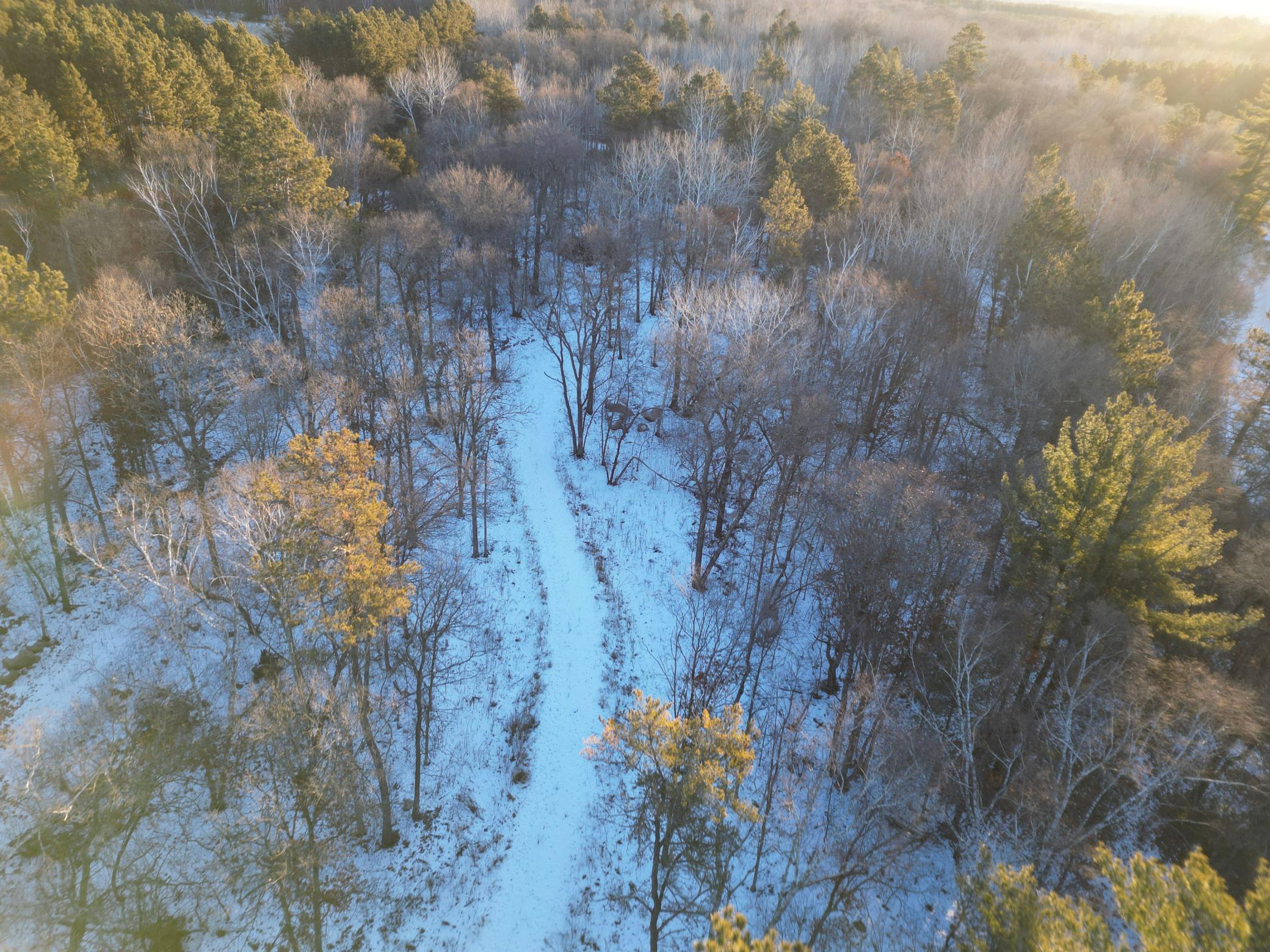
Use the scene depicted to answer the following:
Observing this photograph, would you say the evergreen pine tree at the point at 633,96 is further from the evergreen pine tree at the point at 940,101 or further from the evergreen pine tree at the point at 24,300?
the evergreen pine tree at the point at 24,300

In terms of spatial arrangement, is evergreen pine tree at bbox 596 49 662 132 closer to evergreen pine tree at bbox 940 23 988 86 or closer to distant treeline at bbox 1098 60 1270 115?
evergreen pine tree at bbox 940 23 988 86

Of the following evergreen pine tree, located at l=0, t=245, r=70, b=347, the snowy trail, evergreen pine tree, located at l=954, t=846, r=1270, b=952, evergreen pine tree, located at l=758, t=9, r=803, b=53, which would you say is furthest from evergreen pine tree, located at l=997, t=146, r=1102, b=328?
evergreen pine tree, located at l=0, t=245, r=70, b=347

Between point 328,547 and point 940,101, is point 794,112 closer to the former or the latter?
point 940,101

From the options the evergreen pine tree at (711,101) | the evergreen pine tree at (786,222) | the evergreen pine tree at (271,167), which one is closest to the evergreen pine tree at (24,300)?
the evergreen pine tree at (271,167)

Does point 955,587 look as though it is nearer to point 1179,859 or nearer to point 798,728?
point 798,728

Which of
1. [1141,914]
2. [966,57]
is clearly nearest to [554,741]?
[1141,914]

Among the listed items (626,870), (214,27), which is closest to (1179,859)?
(626,870)
